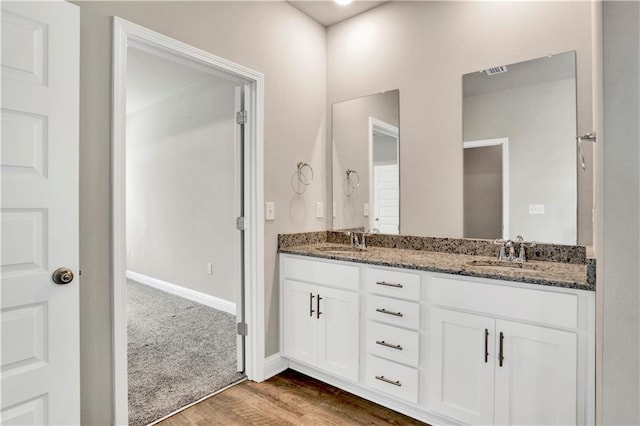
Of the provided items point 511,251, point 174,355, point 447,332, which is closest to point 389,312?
point 447,332

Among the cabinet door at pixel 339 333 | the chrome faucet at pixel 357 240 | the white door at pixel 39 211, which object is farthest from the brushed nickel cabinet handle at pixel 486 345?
the white door at pixel 39 211

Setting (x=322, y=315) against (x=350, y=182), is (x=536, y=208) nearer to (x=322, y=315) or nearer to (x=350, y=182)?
(x=350, y=182)

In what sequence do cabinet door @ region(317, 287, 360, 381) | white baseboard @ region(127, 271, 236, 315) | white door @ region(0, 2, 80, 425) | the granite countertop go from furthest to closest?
white baseboard @ region(127, 271, 236, 315), cabinet door @ region(317, 287, 360, 381), the granite countertop, white door @ region(0, 2, 80, 425)

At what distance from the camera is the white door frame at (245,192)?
1.65 m

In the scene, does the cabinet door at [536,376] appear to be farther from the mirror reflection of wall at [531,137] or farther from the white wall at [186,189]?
the white wall at [186,189]

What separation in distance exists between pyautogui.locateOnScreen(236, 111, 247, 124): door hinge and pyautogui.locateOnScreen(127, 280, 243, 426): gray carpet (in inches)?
69.5

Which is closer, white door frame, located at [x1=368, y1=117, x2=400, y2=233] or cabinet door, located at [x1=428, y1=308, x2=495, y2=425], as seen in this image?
cabinet door, located at [x1=428, y1=308, x2=495, y2=425]

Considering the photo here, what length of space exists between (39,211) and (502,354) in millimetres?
2051

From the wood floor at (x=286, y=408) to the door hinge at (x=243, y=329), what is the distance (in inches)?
12.5

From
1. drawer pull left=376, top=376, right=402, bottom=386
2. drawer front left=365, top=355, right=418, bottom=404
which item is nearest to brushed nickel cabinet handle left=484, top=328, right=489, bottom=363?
drawer front left=365, top=355, right=418, bottom=404

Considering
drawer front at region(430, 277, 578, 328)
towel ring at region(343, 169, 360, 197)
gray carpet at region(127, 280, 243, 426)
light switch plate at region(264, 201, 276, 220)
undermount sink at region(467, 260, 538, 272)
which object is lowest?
gray carpet at region(127, 280, 243, 426)

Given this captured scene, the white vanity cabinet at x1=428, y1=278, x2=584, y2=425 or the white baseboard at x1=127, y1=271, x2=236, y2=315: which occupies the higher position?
the white vanity cabinet at x1=428, y1=278, x2=584, y2=425

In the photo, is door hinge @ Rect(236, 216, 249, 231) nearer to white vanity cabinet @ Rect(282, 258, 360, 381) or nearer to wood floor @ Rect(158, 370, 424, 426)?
white vanity cabinet @ Rect(282, 258, 360, 381)

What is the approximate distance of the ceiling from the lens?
8.57 ft
